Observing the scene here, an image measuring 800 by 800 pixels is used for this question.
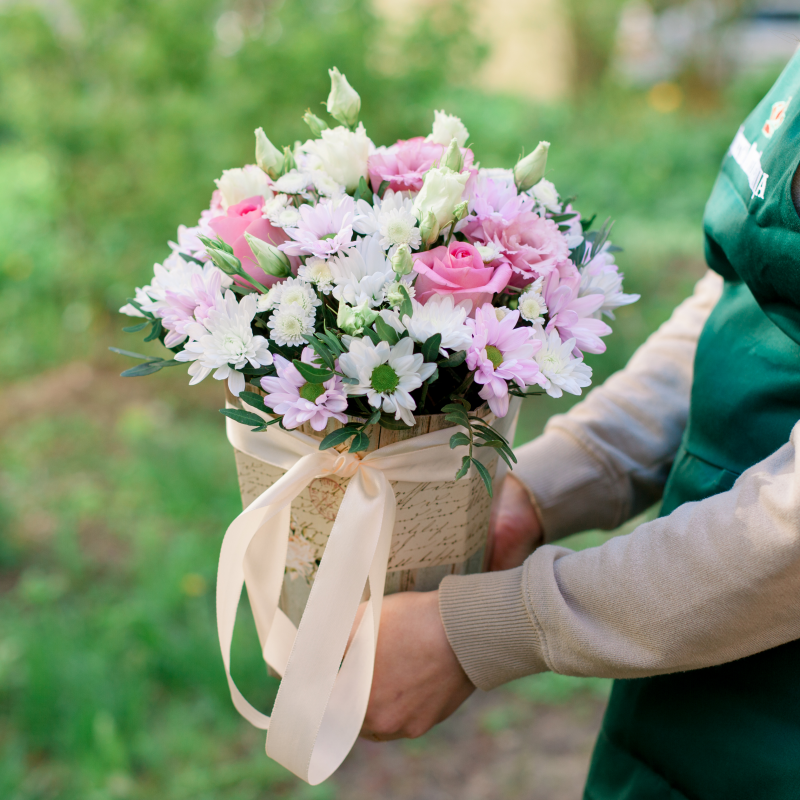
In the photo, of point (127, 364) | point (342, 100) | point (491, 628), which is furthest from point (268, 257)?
point (127, 364)

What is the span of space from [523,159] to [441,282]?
24 centimetres

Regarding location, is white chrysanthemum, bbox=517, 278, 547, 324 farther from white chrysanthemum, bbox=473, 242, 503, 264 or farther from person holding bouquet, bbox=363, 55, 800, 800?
person holding bouquet, bbox=363, 55, 800, 800

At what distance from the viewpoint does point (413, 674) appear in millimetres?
869

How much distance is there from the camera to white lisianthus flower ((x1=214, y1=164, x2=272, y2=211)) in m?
0.90

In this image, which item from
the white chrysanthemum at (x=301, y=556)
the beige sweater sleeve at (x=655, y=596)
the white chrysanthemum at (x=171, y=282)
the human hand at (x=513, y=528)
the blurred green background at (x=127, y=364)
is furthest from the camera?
the blurred green background at (x=127, y=364)

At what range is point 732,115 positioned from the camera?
7129 millimetres

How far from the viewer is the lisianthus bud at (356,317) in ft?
2.37

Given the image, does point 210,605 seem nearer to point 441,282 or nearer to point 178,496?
point 178,496

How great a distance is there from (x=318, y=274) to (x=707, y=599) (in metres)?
0.51

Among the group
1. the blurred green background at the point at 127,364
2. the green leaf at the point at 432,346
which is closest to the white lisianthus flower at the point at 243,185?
the green leaf at the point at 432,346

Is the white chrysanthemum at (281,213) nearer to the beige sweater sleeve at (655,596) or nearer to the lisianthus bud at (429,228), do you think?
the lisianthus bud at (429,228)

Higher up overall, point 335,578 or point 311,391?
point 311,391

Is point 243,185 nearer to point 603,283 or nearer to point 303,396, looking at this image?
point 303,396

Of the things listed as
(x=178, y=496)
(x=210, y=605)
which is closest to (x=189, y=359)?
(x=210, y=605)
